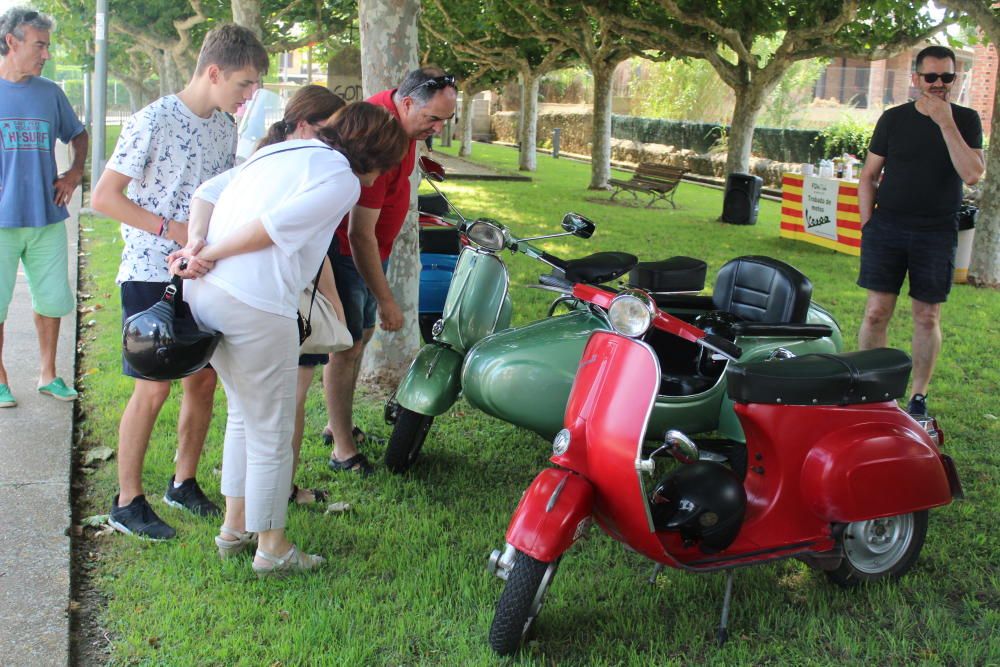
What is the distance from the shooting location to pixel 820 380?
3.21 m

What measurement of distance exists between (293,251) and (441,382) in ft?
4.36

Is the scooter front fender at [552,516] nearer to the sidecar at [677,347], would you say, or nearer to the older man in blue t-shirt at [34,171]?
the sidecar at [677,347]

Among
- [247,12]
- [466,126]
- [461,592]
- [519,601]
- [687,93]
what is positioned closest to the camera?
[519,601]

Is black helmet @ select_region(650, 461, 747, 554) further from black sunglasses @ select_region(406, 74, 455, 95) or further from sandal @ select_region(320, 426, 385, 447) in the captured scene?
sandal @ select_region(320, 426, 385, 447)

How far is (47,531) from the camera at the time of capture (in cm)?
375

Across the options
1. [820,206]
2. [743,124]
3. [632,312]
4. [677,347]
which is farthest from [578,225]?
[743,124]

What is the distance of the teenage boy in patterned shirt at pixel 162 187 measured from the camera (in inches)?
141

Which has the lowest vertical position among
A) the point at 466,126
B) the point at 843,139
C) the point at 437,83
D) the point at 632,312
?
the point at 632,312

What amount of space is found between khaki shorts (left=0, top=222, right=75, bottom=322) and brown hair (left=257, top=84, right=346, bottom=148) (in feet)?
6.73

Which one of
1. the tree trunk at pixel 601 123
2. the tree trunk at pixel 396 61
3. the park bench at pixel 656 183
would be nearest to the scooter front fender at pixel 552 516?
the tree trunk at pixel 396 61

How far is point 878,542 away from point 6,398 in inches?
171

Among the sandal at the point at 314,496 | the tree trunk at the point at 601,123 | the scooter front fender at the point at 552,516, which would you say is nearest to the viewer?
the scooter front fender at the point at 552,516

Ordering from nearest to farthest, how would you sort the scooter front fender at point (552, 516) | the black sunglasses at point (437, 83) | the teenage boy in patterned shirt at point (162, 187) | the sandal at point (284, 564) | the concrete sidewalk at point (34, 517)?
the scooter front fender at point (552, 516)
the concrete sidewalk at point (34, 517)
the sandal at point (284, 564)
the teenage boy in patterned shirt at point (162, 187)
the black sunglasses at point (437, 83)

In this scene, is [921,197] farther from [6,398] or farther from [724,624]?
[6,398]
